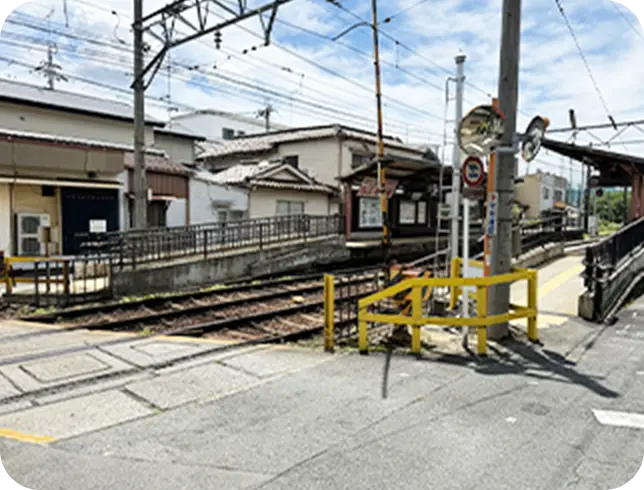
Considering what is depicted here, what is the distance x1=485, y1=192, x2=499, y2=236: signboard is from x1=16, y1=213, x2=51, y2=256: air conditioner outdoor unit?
14.0 m

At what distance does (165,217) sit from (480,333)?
58.7ft

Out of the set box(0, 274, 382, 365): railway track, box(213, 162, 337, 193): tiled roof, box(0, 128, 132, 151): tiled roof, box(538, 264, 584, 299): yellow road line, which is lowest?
box(0, 274, 382, 365): railway track

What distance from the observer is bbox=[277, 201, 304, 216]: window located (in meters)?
23.2

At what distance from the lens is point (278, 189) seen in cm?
2272

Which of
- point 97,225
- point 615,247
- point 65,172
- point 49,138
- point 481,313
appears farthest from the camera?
point 49,138

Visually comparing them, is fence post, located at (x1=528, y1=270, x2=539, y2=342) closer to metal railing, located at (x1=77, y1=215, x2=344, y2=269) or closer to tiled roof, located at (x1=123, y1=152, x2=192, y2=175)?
metal railing, located at (x1=77, y1=215, x2=344, y2=269)

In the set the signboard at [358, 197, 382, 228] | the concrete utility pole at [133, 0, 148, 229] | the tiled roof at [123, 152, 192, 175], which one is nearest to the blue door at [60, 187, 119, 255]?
the tiled roof at [123, 152, 192, 175]

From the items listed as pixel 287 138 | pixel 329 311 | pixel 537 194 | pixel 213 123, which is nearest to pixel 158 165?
pixel 287 138

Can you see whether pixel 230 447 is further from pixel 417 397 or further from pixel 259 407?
pixel 417 397

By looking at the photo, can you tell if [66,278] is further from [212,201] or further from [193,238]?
[212,201]

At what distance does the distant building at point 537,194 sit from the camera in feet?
190

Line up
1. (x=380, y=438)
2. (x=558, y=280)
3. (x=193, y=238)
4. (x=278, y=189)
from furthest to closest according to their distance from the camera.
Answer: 1. (x=278, y=189)
2. (x=193, y=238)
3. (x=558, y=280)
4. (x=380, y=438)

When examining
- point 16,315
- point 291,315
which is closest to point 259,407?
point 291,315

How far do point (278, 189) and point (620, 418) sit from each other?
769 inches
